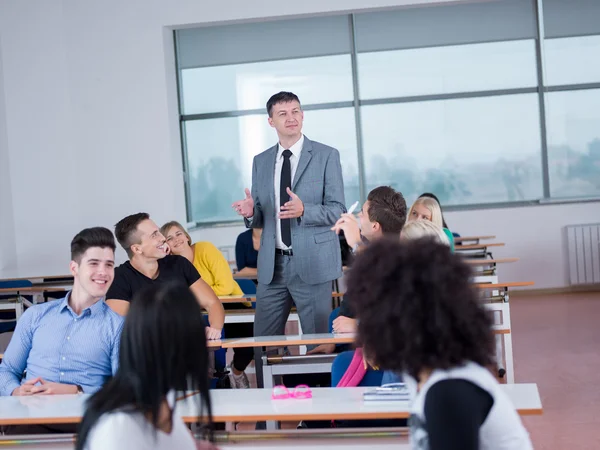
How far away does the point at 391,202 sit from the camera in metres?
3.47

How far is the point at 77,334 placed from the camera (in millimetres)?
3061

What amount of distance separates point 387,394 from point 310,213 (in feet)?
5.55

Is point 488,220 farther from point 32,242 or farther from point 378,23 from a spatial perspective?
point 32,242

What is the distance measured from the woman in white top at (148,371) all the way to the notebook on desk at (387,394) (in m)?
1.00

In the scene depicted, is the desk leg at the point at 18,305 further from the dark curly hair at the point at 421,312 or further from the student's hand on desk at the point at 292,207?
the dark curly hair at the point at 421,312

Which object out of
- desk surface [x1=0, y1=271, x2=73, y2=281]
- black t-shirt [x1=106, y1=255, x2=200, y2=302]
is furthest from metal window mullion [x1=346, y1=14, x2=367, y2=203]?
black t-shirt [x1=106, y1=255, x2=200, y2=302]

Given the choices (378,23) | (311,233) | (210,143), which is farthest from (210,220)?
(311,233)

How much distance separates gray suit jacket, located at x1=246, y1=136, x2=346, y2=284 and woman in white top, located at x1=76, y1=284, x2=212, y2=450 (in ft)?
8.41

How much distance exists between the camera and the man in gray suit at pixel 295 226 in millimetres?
4105

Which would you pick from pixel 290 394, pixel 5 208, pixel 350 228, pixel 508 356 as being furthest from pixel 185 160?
pixel 290 394

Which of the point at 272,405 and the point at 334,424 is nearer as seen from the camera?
the point at 272,405

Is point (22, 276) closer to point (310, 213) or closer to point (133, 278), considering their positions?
point (133, 278)

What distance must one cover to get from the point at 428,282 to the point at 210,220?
835 cm

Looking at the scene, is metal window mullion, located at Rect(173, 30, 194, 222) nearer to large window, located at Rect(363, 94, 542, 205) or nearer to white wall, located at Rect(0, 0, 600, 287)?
white wall, located at Rect(0, 0, 600, 287)
